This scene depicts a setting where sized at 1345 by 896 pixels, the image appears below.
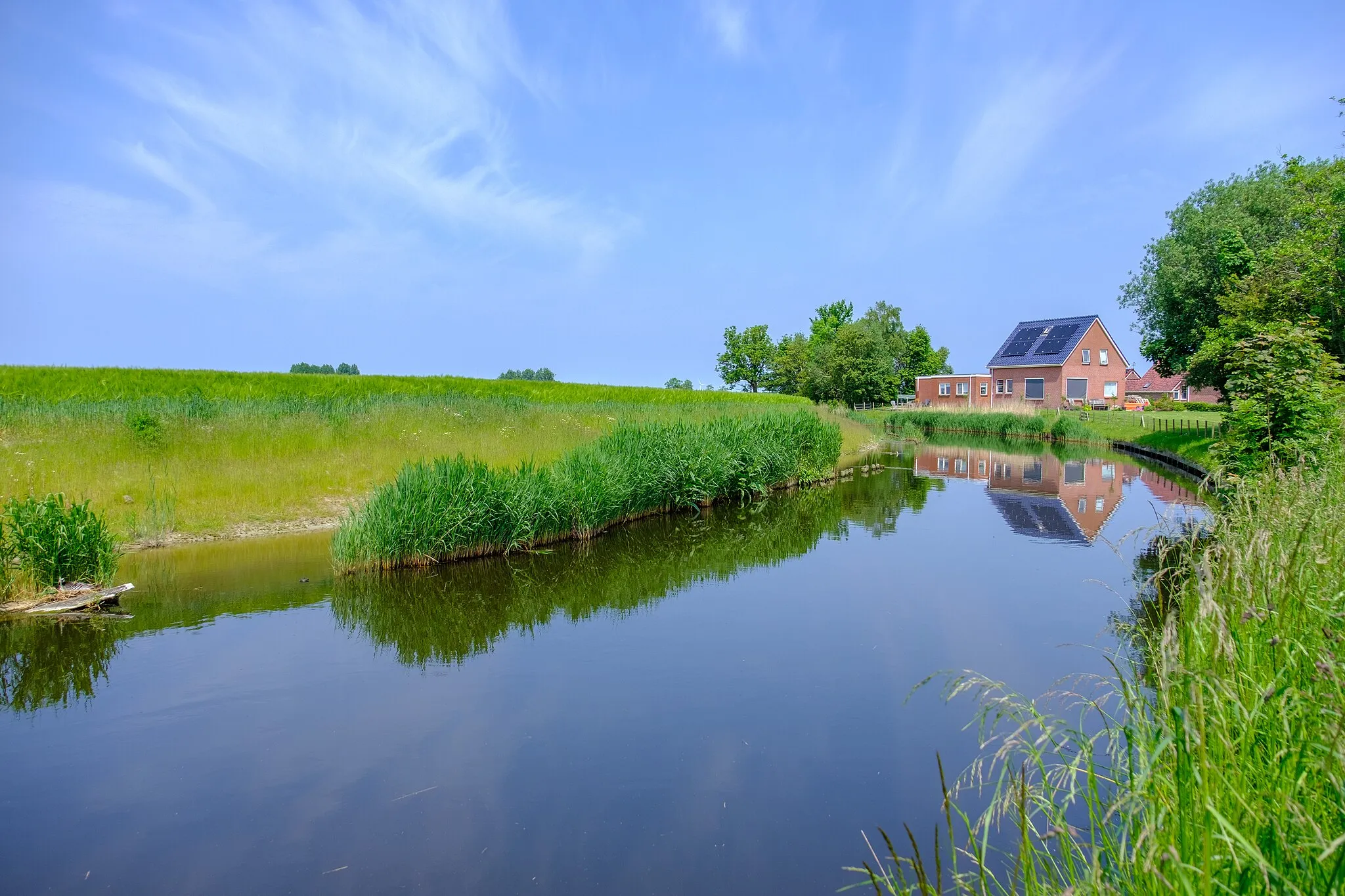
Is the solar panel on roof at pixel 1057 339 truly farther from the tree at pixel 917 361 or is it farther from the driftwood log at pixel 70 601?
the driftwood log at pixel 70 601

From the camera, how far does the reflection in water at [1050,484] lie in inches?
666

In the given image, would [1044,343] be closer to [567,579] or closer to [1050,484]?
[1050,484]

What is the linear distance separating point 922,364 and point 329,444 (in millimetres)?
64572

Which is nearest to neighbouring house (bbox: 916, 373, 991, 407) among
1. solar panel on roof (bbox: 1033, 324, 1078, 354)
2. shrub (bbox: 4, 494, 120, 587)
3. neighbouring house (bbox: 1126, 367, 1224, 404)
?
solar panel on roof (bbox: 1033, 324, 1078, 354)

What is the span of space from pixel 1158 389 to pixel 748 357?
3864 centimetres

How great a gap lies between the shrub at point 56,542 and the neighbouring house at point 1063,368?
51.3 meters

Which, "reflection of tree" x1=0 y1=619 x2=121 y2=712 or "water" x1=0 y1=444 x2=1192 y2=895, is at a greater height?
"reflection of tree" x1=0 y1=619 x2=121 y2=712

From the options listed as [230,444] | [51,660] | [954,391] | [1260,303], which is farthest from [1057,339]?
[51,660]

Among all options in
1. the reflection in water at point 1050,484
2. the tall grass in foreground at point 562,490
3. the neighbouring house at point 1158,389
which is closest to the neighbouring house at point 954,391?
the neighbouring house at point 1158,389

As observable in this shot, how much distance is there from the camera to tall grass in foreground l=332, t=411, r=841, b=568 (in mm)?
11914

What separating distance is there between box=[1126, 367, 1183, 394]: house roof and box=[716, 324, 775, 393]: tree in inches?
1275

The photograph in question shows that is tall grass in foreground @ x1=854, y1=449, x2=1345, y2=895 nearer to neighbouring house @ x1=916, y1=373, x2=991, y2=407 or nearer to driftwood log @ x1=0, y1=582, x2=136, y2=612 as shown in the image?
driftwood log @ x1=0, y1=582, x2=136, y2=612

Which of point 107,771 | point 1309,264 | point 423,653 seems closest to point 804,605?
point 423,653

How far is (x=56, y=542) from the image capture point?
9.64 m
